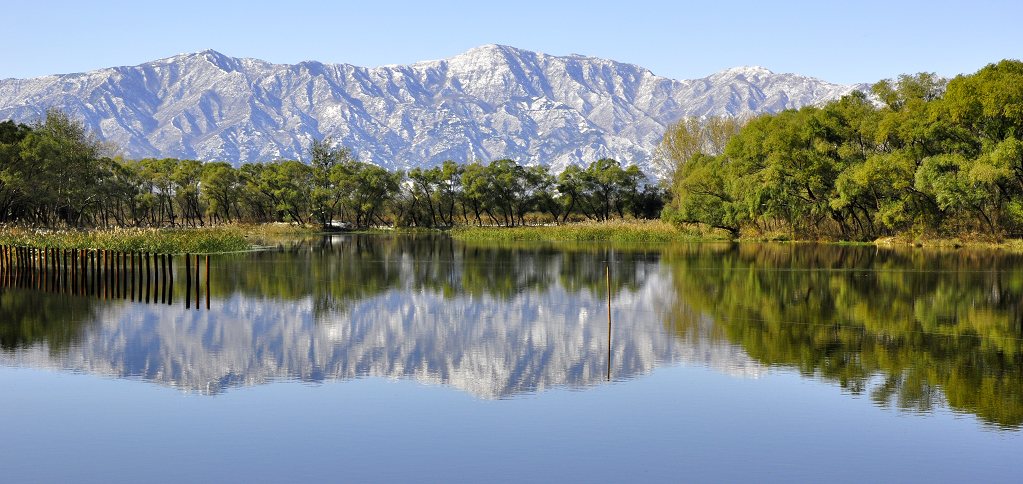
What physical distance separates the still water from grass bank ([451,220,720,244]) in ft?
190

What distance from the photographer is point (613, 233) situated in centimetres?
10312

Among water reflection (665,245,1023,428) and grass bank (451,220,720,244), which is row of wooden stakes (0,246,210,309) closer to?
water reflection (665,245,1023,428)

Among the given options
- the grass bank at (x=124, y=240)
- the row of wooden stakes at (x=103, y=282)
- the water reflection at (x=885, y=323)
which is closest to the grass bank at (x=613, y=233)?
the grass bank at (x=124, y=240)

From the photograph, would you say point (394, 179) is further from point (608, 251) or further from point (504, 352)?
point (504, 352)

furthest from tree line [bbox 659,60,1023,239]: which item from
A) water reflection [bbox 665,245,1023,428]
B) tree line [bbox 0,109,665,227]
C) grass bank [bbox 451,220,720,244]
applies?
tree line [bbox 0,109,665,227]

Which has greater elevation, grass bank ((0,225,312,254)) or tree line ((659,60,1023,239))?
tree line ((659,60,1023,239))

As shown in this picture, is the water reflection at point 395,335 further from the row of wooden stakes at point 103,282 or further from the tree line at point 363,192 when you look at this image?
the tree line at point 363,192

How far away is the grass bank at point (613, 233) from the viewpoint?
98938 mm

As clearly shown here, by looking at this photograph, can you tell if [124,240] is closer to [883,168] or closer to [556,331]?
[556,331]

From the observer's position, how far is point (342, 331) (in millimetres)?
29094

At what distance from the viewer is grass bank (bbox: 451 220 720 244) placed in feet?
325

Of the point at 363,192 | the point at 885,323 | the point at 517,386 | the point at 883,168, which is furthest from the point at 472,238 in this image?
the point at 517,386

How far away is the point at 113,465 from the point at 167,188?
12371 centimetres

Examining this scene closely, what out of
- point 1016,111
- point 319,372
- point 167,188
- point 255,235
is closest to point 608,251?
point 1016,111
